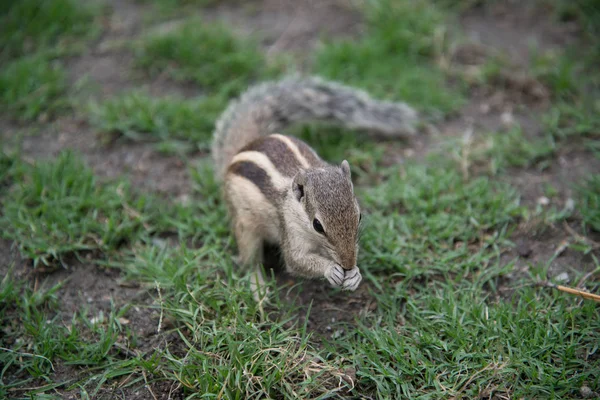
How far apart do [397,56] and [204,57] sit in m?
1.66

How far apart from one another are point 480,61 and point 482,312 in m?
2.68

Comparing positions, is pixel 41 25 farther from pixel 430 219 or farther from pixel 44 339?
pixel 430 219

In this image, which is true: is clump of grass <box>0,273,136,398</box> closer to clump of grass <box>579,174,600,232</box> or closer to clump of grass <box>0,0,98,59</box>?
clump of grass <box>0,0,98,59</box>

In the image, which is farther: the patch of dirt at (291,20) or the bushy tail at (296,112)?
the patch of dirt at (291,20)

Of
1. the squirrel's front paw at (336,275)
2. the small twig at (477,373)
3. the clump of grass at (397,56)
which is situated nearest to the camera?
the small twig at (477,373)

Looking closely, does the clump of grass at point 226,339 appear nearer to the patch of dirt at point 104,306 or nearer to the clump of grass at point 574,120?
the patch of dirt at point 104,306

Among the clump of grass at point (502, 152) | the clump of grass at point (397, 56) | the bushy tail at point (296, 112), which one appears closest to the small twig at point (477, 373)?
the clump of grass at point (502, 152)

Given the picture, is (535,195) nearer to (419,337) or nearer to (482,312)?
(482,312)

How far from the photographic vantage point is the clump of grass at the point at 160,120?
13.6 feet

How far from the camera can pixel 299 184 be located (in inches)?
112

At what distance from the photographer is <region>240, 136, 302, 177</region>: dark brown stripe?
3.12 m

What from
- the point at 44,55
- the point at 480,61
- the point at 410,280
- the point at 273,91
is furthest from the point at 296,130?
the point at 44,55

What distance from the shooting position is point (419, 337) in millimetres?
2750

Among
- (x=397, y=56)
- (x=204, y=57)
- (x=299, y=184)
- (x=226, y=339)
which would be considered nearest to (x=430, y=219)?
(x=299, y=184)
